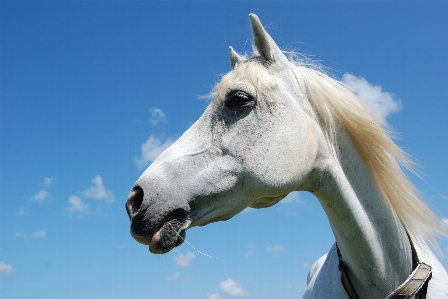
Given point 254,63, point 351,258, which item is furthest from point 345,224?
point 254,63

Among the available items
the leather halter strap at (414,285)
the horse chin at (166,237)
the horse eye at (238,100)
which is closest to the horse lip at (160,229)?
the horse chin at (166,237)

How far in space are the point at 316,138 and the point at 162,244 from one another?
1277 millimetres

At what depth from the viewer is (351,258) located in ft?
9.03

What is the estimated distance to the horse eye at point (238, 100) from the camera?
2.61 meters

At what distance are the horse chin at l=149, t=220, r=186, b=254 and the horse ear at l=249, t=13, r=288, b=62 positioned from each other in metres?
1.42

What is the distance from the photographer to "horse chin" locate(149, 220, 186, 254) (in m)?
2.31

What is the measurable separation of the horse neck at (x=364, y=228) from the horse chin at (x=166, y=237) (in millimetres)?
1083

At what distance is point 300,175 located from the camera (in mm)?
2535

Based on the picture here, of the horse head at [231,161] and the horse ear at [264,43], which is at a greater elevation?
the horse ear at [264,43]

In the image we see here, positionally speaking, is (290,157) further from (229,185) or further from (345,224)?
(345,224)

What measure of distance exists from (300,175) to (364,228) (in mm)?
634

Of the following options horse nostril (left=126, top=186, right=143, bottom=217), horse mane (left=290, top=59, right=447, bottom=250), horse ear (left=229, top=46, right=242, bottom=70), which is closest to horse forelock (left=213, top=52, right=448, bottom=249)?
horse mane (left=290, top=59, right=447, bottom=250)

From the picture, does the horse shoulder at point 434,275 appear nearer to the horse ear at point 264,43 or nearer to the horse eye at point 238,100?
the horse eye at point 238,100

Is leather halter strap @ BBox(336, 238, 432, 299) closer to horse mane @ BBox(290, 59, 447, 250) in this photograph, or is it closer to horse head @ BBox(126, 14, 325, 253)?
horse mane @ BBox(290, 59, 447, 250)
